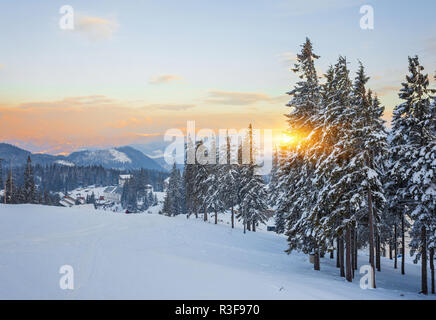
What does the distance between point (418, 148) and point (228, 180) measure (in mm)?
28379

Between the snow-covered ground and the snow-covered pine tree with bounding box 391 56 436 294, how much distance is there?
590 centimetres

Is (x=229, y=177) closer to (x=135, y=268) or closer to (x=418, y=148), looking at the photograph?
(x=418, y=148)

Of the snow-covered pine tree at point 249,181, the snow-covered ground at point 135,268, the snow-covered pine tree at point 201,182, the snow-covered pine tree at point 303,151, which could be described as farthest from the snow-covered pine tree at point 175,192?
the snow-covered pine tree at point 303,151

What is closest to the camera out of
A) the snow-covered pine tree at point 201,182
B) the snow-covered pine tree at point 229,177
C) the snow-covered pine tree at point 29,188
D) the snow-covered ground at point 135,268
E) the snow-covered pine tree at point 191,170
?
the snow-covered ground at point 135,268

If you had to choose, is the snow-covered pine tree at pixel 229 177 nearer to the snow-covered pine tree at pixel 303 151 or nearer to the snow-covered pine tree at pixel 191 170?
the snow-covered pine tree at pixel 191 170

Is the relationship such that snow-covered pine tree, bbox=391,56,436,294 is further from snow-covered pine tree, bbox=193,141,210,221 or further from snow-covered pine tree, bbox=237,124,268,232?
snow-covered pine tree, bbox=193,141,210,221

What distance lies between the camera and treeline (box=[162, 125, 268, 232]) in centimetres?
4366

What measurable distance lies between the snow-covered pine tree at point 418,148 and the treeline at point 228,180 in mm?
24467

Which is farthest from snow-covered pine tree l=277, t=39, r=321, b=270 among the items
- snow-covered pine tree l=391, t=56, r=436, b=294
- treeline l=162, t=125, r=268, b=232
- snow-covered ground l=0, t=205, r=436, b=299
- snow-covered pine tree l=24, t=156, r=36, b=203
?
snow-covered pine tree l=24, t=156, r=36, b=203

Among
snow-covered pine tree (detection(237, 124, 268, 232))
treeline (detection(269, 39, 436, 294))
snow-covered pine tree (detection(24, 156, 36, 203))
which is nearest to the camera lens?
treeline (detection(269, 39, 436, 294))

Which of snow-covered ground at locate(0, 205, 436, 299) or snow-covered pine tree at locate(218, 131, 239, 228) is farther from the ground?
snow-covered pine tree at locate(218, 131, 239, 228)

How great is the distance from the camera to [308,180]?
23.0 meters

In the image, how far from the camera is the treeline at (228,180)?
43.7 metres
